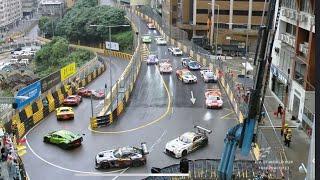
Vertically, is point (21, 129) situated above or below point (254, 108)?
below

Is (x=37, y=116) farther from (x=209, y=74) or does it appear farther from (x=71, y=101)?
(x=209, y=74)

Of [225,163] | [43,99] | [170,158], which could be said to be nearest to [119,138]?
[170,158]

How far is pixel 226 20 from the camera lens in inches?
3578

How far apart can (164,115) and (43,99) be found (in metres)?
11.3

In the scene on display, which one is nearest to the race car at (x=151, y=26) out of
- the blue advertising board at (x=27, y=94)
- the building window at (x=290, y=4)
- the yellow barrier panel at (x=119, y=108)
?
the building window at (x=290, y=4)

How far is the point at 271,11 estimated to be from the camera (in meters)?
15.4

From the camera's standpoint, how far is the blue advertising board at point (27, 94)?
37.2 meters

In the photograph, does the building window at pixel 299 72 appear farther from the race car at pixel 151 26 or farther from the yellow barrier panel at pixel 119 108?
the race car at pixel 151 26

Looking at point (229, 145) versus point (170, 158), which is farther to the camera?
point (170, 158)

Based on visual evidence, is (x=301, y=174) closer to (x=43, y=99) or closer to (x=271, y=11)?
(x=271, y=11)

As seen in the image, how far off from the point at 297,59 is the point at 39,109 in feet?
73.9

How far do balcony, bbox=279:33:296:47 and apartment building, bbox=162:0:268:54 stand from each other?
40.3 metres

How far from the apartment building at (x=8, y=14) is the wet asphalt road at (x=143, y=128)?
141 meters

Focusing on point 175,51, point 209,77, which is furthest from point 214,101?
point 175,51
